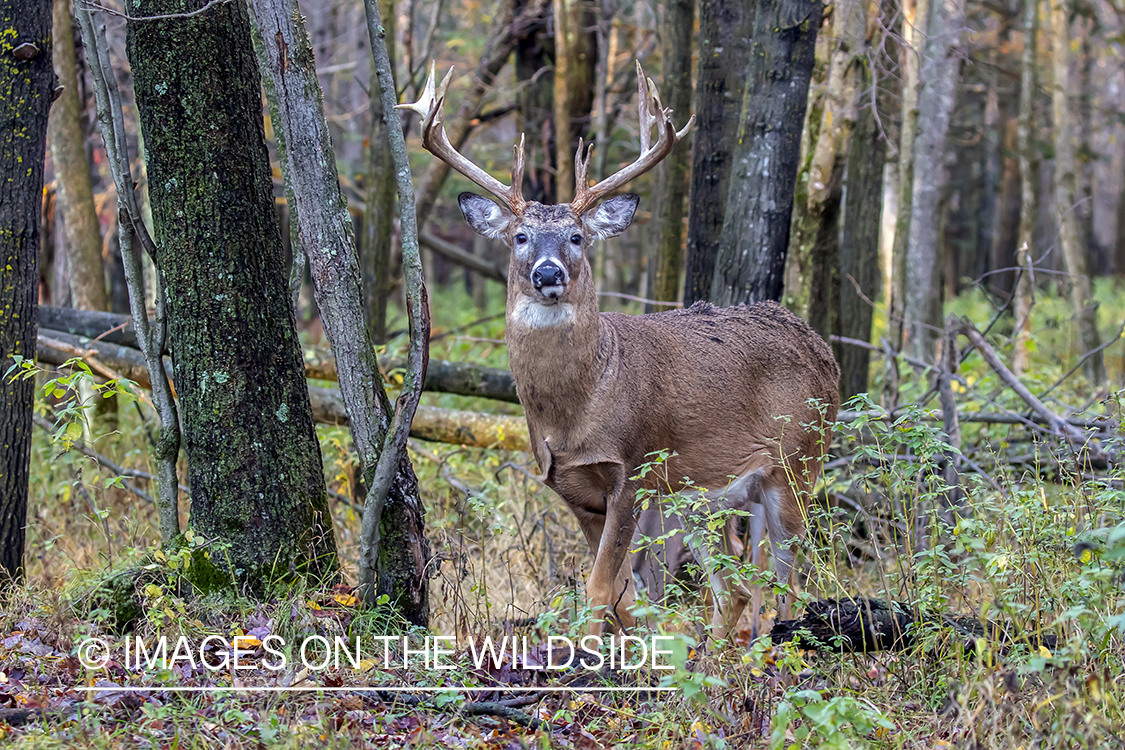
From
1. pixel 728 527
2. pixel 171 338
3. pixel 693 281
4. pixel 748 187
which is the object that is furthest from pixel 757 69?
pixel 171 338

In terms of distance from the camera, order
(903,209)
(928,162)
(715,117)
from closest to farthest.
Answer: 1. (715,117)
2. (903,209)
3. (928,162)

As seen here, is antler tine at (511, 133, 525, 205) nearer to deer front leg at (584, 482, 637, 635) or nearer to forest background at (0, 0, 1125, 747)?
forest background at (0, 0, 1125, 747)

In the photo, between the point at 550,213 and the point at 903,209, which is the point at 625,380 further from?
the point at 903,209

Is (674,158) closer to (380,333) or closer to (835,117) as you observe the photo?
(835,117)

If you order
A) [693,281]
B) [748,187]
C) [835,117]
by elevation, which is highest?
[835,117]

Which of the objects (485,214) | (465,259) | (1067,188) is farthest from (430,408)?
(1067,188)

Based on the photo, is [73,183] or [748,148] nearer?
[748,148]

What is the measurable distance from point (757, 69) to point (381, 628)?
381 centimetres

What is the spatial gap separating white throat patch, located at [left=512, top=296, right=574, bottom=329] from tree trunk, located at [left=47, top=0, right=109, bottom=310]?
5.25 m

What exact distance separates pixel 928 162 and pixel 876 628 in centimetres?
786

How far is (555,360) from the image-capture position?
516 cm

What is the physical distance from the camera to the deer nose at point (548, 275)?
490 centimetres

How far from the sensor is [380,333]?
33.0ft

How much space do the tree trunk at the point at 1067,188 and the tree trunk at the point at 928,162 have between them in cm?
267
